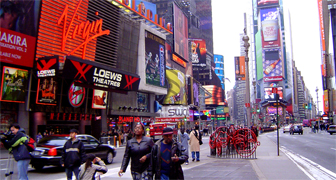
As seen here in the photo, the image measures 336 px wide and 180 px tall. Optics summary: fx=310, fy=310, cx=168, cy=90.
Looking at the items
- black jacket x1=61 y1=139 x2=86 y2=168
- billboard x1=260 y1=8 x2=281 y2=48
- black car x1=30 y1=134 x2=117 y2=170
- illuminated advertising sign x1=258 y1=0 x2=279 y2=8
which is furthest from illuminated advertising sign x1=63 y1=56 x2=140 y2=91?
illuminated advertising sign x1=258 y1=0 x2=279 y2=8

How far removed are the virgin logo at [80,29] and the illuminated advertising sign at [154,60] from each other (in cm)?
1541

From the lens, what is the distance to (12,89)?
1094 inches

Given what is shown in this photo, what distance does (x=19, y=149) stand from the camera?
8023 mm

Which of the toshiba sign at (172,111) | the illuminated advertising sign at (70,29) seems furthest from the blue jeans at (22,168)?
the toshiba sign at (172,111)

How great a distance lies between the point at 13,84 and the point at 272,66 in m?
174

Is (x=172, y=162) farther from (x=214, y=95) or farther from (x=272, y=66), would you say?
(x=272, y=66)

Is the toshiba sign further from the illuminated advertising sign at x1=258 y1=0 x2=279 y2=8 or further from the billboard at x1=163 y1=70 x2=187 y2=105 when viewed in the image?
the illuminated advertising sign at x1=258 y1=0 x2=279 y2=8

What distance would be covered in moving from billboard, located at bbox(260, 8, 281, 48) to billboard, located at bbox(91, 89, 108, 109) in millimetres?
158860

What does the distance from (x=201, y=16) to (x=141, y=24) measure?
340 feet

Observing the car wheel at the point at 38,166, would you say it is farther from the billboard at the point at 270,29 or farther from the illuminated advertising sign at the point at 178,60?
the billboard at the point at 270,29

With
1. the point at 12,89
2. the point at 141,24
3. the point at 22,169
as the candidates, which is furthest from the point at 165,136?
the point at 141,24

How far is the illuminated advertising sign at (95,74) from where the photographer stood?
29.5 m

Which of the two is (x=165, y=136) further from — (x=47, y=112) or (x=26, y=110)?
(x=47, y=112)

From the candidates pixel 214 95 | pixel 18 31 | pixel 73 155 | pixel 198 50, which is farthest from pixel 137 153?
pixel 214 95
